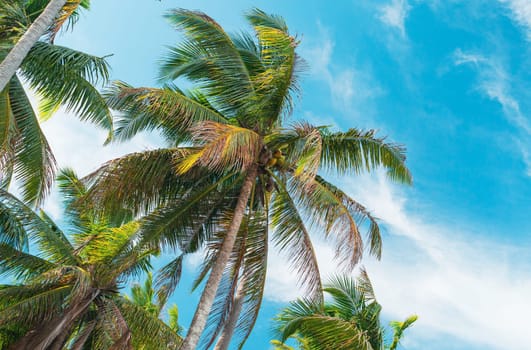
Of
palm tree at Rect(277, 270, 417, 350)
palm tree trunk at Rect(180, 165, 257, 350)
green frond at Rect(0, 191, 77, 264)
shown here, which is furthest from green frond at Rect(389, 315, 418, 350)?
green frond at Rect(0, 191, 77, 264)

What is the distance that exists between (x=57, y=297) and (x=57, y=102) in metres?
4.42

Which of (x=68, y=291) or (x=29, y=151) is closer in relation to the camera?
(x=29, y=151)

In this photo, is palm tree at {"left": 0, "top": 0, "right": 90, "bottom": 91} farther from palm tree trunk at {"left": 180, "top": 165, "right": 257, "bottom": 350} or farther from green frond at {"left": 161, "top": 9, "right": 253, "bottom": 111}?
palm tree trunk at {"left": 180, "top": 165, "right": 257, "bottom": 350}

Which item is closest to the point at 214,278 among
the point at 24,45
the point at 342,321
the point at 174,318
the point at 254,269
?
the point at 254,269

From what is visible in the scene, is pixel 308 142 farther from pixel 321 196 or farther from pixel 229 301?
pixel 229 301

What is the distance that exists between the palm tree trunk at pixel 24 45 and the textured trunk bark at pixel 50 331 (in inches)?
226

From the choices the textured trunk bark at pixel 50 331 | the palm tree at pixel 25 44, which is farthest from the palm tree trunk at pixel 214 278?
the palm tree at pixel 25 44

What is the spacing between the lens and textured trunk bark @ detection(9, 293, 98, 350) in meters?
10.7

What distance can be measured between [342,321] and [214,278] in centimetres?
331

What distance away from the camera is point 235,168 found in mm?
10867

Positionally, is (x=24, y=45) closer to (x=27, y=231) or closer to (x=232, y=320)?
(x=27, y=231)

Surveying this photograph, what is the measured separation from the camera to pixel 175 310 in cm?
A: 2097

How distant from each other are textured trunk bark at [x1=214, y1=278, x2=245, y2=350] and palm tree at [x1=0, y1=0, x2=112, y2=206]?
4.58m

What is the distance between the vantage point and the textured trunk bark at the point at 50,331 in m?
10.7
